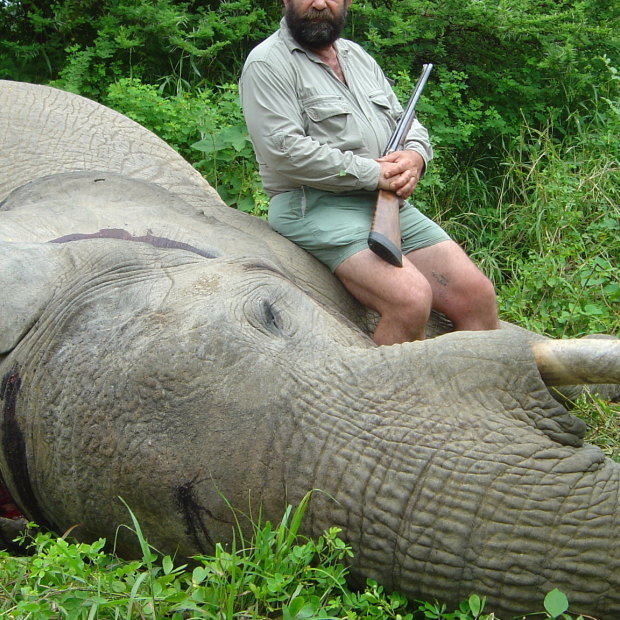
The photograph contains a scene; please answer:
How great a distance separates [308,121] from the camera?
4.44m

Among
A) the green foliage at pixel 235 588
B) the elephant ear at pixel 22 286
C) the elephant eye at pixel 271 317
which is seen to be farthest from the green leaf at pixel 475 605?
the elephant ear at pixel 22 286

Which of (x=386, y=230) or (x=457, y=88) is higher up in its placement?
(x=457, y=88)

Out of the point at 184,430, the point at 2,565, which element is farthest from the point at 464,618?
the point at 2,565

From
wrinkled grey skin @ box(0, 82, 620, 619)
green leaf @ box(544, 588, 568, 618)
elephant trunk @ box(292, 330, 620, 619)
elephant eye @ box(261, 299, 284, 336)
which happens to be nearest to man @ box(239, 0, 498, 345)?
wrinkled grey skin @ box(0, 82, 620, 619)

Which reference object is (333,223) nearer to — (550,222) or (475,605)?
(475,605)

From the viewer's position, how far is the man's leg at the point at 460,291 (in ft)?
14.5

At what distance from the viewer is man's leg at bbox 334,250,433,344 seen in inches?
160

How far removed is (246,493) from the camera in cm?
273

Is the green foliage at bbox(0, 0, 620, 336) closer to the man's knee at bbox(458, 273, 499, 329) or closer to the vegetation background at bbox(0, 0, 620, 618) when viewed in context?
the vegetation background at bbox(0, 0, 620, 618)

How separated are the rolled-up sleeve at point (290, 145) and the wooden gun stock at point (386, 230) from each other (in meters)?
0.10

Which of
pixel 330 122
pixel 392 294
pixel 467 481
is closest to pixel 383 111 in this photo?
pixel 330 122

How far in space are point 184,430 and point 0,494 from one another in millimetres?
880

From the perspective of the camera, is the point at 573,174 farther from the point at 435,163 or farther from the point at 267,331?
the point at 267,331

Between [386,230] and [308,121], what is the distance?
633 mm
